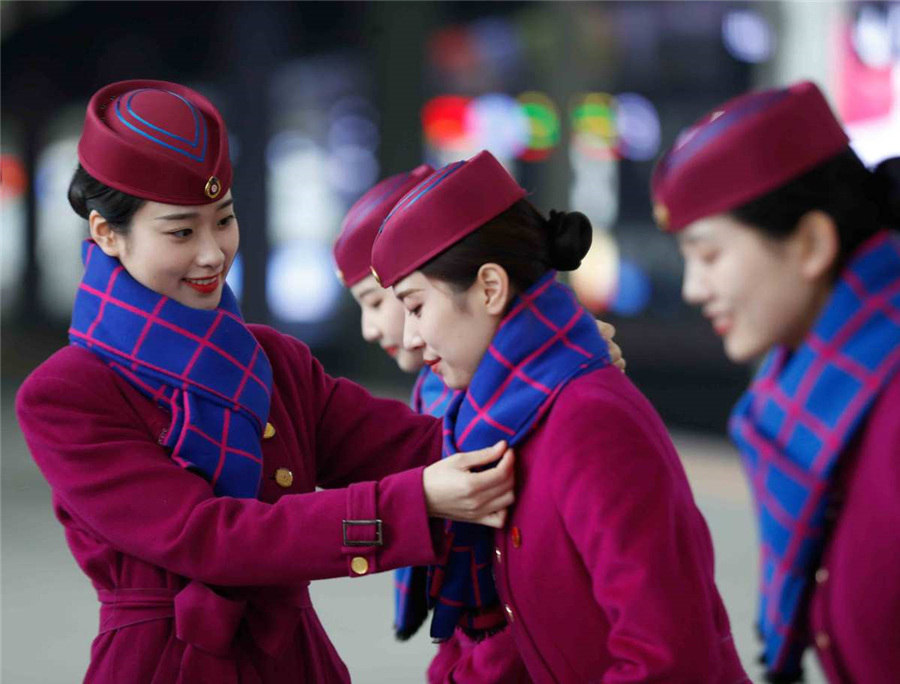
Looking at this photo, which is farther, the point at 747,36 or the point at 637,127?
the point at 637,127

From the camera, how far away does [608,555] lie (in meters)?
1.50

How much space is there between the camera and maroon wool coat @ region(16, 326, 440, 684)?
5.61ft

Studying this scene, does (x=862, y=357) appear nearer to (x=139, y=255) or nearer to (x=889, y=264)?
(x=889, y=264)

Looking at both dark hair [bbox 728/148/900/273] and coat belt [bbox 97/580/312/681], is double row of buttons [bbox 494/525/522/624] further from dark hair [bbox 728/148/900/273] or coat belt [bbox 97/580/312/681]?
dark hair [bbox 728/148/900/273]

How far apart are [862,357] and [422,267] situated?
0.65 meters

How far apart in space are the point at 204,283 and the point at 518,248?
20.0 inches

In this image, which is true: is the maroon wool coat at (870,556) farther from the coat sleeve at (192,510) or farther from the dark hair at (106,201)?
the dark hair at (106,201)

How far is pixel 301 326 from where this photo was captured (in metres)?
9.84

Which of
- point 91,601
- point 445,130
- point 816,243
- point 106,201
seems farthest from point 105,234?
point 445,130

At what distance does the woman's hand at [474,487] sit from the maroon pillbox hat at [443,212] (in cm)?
29

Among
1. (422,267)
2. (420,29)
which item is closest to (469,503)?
(422,267)

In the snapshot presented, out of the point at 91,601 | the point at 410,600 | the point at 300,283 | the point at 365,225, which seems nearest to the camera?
the point at 410,600

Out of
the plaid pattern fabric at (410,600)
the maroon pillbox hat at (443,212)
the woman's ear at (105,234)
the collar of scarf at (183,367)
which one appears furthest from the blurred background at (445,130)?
the maroon pillbox hat at (443,212)

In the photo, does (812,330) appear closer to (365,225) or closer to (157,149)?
(157,149)
